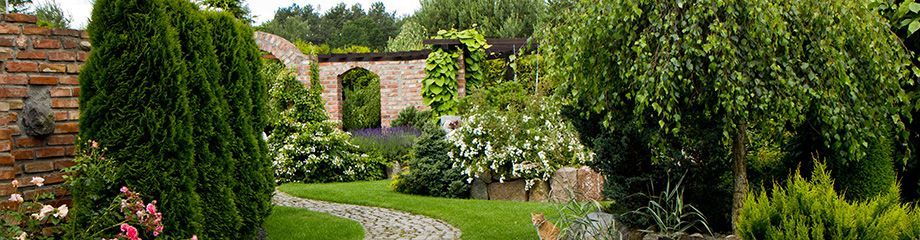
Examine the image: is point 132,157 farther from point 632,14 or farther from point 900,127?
point 900,127

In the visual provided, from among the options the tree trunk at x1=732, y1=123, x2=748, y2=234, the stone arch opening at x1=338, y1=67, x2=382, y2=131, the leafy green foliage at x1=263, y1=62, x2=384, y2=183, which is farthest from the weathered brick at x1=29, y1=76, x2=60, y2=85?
the stone arch opening at x1=338, y1=67, x2=382, y2=131

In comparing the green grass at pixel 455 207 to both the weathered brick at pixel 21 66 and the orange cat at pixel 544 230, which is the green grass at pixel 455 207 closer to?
the orange cat at pixel 544 230

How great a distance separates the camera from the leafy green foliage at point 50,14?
4508 mm

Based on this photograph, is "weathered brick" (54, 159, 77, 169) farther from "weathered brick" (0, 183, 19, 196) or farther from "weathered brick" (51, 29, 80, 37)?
"weathered brick" (51, 29, 80, 37)

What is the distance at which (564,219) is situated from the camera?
5145 mm

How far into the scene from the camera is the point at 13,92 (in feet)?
14.0

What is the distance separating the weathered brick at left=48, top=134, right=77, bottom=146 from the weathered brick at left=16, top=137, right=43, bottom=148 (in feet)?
0.24

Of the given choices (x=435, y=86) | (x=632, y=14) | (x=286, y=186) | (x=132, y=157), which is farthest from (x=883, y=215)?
(x=435, y=86)

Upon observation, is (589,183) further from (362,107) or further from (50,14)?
(362,107)

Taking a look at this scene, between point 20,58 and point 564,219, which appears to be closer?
point 20,58

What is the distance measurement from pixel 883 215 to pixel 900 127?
125cm

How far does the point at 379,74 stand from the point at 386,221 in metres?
8.41

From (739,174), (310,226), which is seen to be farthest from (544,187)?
(739,174)

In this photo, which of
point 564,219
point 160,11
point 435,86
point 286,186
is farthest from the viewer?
point 435,86
